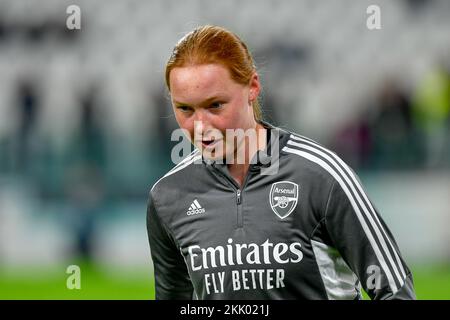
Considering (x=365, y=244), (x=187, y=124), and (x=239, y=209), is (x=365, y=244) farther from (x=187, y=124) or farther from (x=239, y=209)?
(x=187, y=124)

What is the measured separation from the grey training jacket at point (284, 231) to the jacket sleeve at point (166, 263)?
0.05 m

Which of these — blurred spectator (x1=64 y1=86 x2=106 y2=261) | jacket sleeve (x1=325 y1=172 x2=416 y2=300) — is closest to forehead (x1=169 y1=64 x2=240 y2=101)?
jacket sleeve (x1=325 y1=172 x2=416 y2=300)

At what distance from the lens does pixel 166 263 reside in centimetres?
288

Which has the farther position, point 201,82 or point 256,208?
point 256,208

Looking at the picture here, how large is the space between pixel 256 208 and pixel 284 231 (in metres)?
0.12

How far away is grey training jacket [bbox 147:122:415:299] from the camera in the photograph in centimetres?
247

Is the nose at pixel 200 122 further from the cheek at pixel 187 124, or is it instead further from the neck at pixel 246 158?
the neck at pixel 246 158

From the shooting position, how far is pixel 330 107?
320 inches

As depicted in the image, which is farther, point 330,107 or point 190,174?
point 330,107

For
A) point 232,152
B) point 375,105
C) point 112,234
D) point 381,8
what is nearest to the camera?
point 232,152

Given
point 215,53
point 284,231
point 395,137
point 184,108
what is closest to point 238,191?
point 284,231

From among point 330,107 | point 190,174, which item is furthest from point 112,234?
point 190,174
